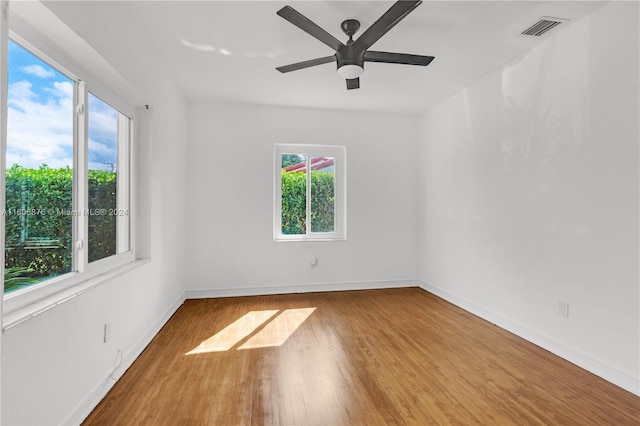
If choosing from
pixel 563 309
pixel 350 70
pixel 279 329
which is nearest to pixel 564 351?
pixel 563 309

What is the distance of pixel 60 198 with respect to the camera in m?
1.72

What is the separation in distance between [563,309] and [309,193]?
9.84 feet

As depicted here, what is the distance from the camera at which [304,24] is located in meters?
1.96

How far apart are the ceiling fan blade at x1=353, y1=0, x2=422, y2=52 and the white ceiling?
26cm

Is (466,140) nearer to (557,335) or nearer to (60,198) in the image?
(557,335)

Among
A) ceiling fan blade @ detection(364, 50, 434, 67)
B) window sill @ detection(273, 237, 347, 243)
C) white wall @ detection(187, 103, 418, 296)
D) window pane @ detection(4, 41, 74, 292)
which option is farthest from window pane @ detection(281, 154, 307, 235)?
window pane @ detection(4, 41, 74, 292)

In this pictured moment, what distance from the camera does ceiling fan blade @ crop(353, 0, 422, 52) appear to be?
66.5 inches

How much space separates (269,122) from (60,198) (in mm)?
2841

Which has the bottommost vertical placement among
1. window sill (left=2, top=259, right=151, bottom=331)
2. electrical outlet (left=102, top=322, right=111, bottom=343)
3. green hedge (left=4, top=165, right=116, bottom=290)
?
electrical outlet (left=102, top=322, right=111, bottom=343)

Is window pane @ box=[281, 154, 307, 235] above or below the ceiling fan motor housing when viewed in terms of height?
below

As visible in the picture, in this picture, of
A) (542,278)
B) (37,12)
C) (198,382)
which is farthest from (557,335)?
(37,12)

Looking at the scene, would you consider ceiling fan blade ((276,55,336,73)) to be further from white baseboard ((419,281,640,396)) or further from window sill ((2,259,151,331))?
white baseboard ((419,281,640,396))

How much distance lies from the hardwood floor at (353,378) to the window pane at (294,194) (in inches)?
56.5

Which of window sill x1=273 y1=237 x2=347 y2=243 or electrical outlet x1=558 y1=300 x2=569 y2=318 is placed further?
window sill x1=273 y1=237 x2=347 y2=243
